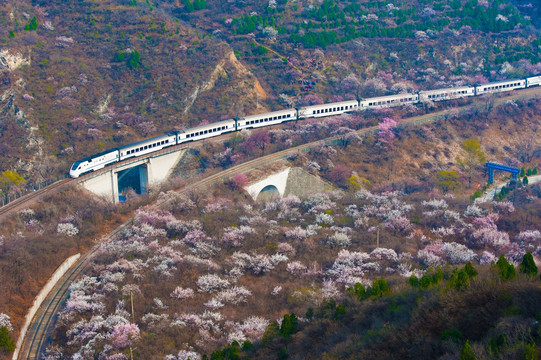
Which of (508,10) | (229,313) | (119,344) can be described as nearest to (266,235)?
(229,313)

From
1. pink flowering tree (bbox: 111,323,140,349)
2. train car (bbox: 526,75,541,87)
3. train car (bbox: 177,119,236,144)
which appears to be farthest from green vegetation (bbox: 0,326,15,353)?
train car (bbox: 526,75,541,87)

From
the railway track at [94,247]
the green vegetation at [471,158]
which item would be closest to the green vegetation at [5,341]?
Result: the railway track at [94,247]

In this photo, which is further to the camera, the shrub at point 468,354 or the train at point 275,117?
the train at point 275,117

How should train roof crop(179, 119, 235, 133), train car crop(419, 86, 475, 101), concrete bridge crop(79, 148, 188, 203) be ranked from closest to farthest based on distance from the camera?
1. concrete bridge crop(79, 148, 188, 203)
2. train roof crop(179, 119, 235, 133)
3. train car crop(419, 86, 475, 101)

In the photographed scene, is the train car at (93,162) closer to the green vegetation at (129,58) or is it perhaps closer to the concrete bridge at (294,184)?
the concrete bridge at (294,184)

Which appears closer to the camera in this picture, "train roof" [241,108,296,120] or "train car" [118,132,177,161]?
"train car" [118,132,177,161]

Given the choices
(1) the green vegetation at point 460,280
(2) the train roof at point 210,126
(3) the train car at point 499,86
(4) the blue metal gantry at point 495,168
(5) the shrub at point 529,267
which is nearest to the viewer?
(1) the green vegetation at point 460,280

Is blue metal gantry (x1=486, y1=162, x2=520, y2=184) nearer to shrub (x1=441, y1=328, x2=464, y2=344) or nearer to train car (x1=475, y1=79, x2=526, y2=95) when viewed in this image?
train car (x1=475, y1=79, x2=526, y2=95)
